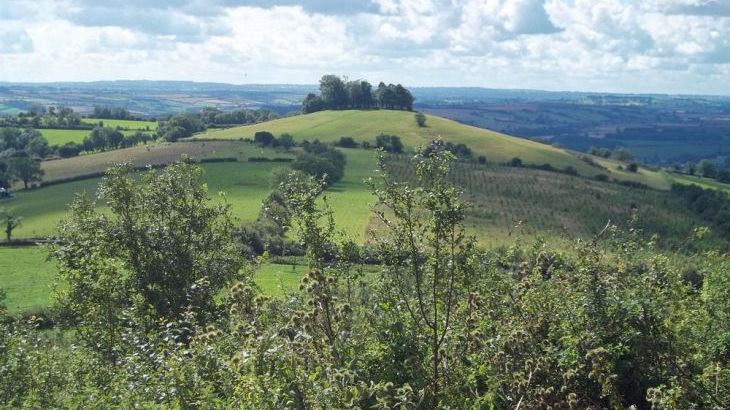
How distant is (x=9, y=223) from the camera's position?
76.9 metres

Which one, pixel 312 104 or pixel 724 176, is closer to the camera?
pixel 724 176

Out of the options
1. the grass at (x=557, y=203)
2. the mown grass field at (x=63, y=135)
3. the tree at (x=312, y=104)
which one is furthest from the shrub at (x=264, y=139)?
the tree at (x=312, y=104)

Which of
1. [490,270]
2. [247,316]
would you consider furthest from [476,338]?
[247,316]

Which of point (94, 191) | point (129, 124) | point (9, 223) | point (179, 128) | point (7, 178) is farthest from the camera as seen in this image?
point (129, 124)

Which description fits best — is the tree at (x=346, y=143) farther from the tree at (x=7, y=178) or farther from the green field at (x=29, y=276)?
the green field at (x=29, y=276)

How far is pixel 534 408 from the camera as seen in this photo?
10.0 meters

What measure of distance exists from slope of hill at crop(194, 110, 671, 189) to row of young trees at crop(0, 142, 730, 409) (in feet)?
387

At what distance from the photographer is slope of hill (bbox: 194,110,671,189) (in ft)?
429

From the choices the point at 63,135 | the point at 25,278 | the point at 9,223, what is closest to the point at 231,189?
the point at 9,223

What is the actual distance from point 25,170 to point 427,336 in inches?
4200

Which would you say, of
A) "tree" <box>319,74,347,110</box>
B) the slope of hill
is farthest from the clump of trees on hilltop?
the slope of hill

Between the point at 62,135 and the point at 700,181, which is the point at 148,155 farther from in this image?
the point at 700,181

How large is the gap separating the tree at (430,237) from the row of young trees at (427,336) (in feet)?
0.10

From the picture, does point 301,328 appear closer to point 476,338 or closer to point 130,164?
point 476,338
